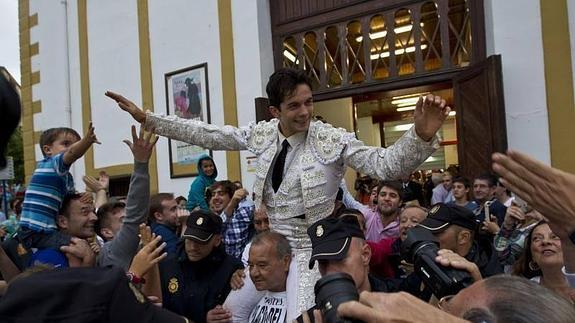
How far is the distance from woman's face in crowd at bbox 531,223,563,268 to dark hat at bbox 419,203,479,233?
330 millimetres

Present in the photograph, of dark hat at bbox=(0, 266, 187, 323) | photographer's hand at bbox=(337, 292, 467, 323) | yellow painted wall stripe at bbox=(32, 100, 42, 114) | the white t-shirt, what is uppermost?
yellow painted wall stripe at bbox=(32, 100, 42, 114)

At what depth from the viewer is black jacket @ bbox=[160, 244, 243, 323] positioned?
3.03 m

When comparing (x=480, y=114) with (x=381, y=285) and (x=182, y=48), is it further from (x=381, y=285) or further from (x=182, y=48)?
(x=182, y=48)

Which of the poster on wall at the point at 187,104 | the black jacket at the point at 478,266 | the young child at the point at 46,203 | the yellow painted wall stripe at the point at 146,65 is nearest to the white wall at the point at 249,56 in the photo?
the poster on wall at the point at 187,104

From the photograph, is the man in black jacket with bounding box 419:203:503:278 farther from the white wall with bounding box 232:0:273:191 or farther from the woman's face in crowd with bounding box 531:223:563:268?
the white wall with bounding box 232:0:273:191

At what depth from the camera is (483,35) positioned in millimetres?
5906

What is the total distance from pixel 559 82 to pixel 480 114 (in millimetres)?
810

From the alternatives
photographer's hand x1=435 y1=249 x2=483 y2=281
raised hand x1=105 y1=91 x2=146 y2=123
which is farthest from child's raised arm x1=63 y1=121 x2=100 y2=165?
photographer's hand x1=435 y1=249 x2=483 y2=281

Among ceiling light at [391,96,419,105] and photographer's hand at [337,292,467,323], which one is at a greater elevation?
ceiling light at [391,96,419,105]

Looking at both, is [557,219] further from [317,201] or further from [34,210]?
[34,210]

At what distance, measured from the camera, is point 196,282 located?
3.10m

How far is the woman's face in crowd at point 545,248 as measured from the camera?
2701mm

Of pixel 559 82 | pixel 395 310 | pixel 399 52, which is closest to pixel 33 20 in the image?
pixel 399 52

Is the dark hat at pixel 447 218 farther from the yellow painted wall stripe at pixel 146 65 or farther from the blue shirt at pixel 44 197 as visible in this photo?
the yellow painted wall stripe at pixel 146 65
